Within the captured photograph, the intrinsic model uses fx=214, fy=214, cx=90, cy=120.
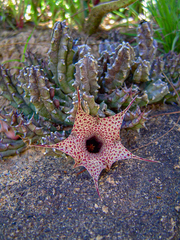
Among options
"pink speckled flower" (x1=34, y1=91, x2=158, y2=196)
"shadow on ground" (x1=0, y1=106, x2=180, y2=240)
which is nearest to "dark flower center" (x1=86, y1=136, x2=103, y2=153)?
"pink speckled flower" (x1=34, y1=91, x2=158, y2=196)

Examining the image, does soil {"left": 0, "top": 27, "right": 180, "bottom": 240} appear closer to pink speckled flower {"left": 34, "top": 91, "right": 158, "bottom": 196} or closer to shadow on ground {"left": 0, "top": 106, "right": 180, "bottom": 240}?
shadow on ground {"left": 0, "top": 106, "right": 180, "bottom": 240}

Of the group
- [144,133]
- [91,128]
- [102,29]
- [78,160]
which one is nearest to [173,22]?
[102,29]

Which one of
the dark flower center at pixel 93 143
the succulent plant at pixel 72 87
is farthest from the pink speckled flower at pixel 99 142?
the succulent plant at pixel 72 87

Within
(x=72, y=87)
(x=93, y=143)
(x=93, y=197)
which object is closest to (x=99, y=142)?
(x=93, y=143)

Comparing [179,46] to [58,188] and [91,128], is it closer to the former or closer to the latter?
[91,128]

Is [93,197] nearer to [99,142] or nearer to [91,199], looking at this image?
[91,199]
